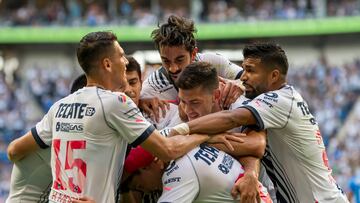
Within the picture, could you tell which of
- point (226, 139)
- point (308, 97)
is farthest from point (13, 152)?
point (308, 97)

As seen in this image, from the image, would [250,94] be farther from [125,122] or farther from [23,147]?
[23,147]

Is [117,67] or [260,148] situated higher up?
[117,67]

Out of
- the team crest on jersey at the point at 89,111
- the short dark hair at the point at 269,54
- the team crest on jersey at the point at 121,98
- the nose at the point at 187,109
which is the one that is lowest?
the nose at the point at 187,109

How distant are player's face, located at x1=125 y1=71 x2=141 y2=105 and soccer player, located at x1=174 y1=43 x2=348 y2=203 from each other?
86 cm

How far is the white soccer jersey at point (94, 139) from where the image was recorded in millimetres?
5098

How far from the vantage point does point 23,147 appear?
575 centimetres

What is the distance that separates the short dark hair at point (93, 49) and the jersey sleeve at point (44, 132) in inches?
19.5

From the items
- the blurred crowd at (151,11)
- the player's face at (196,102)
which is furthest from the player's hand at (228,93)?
the blurred crowd at (151,11)

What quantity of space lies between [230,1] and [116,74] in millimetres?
31520

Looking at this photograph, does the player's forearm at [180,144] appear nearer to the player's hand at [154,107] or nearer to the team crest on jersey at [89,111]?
the team crest on jersey at [89,111]

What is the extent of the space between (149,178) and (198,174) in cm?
56

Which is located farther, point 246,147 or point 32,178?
point 32,178

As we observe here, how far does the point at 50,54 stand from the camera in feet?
119

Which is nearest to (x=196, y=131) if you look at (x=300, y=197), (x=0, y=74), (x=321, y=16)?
(x=300, y=197)
